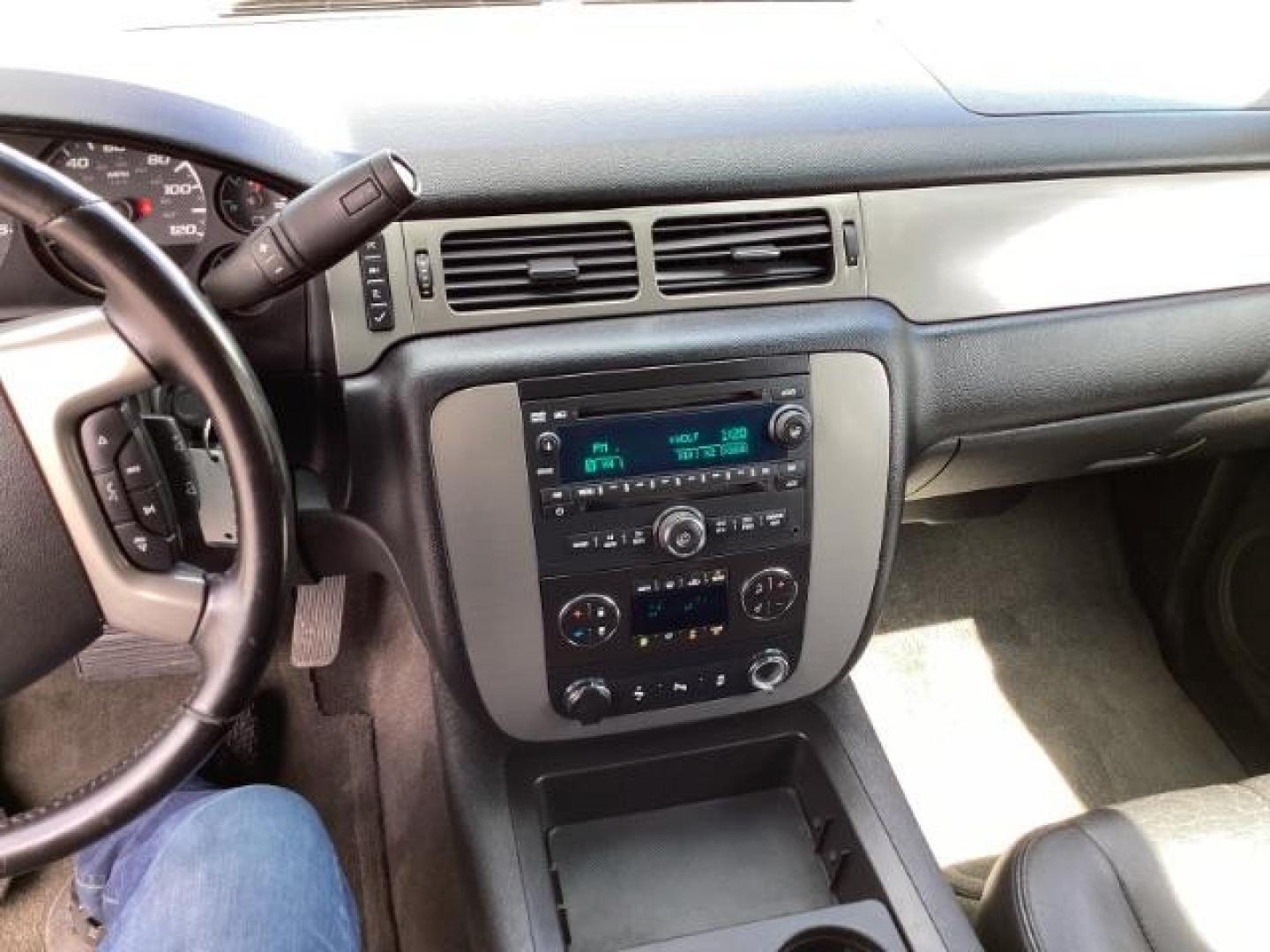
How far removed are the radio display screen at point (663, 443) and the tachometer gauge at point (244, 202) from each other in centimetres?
32

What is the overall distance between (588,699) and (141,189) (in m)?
0.61

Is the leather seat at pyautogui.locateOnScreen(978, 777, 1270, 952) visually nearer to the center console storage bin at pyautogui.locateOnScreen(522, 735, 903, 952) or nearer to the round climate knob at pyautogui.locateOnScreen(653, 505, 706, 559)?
the center console storage bin at pyautogui.locateOnScreen(522, 735, 903, 952)

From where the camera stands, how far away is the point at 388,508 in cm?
110

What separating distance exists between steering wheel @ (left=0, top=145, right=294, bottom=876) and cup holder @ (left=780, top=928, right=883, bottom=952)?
0.56 meters

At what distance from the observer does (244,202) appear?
991mm

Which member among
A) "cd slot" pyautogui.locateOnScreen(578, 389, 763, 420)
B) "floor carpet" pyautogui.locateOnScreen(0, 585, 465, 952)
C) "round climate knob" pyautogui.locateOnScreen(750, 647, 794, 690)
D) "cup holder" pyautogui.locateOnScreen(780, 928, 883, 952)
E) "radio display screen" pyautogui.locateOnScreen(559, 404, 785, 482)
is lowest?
"floor carpet" pyautogui.locateOnScreen(0, 585, 465, 952)

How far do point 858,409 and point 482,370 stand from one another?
0.37 m

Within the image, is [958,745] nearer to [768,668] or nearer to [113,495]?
[768,668]

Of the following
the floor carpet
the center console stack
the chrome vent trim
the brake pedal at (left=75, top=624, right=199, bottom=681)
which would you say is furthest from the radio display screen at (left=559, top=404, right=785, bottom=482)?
the brake pedal at (left=75, top=624, right=199, bottom=681)

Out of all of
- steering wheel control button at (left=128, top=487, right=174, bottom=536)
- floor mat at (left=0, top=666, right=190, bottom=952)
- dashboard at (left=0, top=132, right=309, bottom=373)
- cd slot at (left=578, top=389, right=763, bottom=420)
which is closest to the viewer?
steering wheel control button at (left=128, top=487, right=174, bottom=536)

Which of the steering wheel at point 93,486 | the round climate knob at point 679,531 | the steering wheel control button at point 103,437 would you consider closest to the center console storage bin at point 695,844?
the round climate knob at point 679,531

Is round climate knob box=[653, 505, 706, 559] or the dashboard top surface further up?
the dashboard top surface

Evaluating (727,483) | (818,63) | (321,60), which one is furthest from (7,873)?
(818,63)

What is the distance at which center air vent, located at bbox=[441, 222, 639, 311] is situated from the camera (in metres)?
1.02
